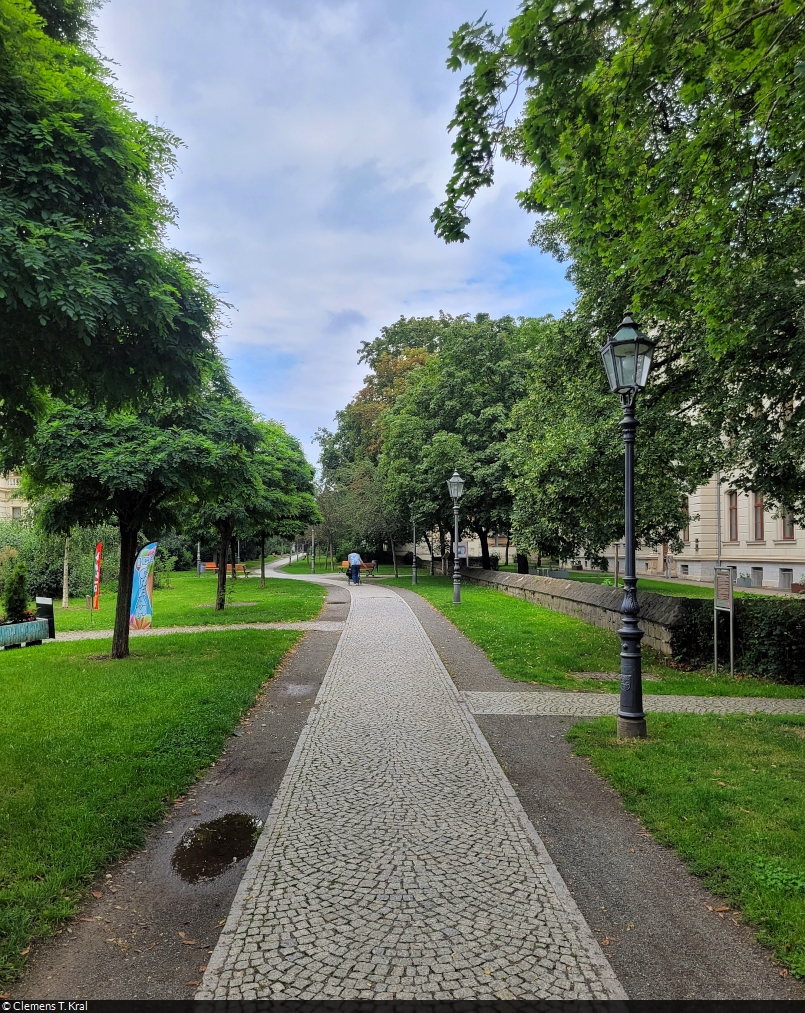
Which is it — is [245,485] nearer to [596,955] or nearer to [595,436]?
[595,436]

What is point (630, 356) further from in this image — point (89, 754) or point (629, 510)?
point (89, 754)

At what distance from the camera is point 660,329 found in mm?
10164

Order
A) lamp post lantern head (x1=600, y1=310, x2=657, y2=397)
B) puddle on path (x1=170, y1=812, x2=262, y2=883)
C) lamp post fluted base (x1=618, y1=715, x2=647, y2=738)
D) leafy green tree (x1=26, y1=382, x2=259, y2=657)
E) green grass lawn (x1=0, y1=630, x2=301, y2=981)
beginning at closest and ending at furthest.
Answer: green grass lawn (x1=0, y1=630, x2=301, y2=981) < puddle on path (x1=170, y1=812, x2=262, y2=883) < lamp post fluted base (x1=618, y1=715, x2=647, y2=738) < lamp post lantern head (x1=600, y1=310, x2=657, y2=397) < leafy green tree (x1=26, y1=382, x2=259, y2=657)

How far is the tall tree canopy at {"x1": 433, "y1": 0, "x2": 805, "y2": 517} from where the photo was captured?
165 inches

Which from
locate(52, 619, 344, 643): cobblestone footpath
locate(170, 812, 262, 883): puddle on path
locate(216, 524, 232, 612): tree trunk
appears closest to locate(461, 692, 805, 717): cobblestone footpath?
locate(170, 812, 262, 883): puddle on path

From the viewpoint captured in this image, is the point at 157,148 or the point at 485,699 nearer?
the point at 157,148

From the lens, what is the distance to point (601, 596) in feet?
46.2

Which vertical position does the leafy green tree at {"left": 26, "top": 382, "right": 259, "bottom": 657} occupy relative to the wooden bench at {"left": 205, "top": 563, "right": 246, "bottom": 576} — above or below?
above

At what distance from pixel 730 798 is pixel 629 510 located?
308 cm

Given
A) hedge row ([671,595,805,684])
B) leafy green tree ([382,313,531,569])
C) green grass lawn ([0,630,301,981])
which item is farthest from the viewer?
leafy green tree ([382,313,531,569])

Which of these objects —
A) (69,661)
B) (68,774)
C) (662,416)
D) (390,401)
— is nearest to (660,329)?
(662,416)

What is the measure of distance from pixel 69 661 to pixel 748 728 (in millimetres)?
10013

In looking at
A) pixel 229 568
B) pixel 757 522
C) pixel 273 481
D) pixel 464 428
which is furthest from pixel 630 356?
pixel 229 568

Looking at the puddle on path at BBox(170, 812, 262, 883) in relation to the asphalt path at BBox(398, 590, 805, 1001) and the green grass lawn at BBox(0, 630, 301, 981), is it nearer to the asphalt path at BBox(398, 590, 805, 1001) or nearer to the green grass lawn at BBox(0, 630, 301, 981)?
the green grass lawn at BBox(0, 630, 301, 981)
